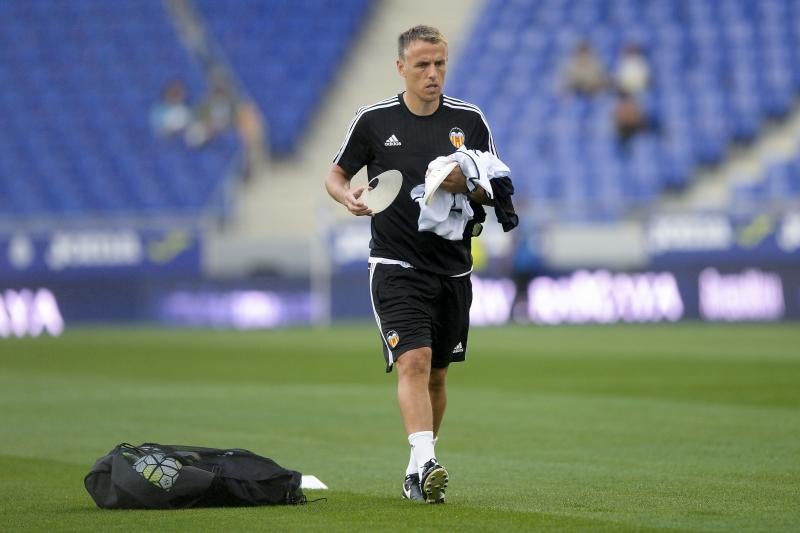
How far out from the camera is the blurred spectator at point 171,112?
110 ft

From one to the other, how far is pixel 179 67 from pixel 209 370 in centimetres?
1752

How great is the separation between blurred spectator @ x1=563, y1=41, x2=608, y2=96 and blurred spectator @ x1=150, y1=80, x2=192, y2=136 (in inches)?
311

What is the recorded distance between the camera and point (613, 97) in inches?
→ 1289

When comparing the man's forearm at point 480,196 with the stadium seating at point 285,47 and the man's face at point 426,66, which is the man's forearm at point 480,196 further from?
the stadium seating at point 285,47

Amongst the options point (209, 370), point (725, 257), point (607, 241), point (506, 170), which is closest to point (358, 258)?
point (607, 241)

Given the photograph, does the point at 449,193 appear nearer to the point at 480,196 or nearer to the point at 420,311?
the point at 480,196

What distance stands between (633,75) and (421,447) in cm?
2612

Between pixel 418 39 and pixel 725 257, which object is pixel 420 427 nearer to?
pixel 418 39

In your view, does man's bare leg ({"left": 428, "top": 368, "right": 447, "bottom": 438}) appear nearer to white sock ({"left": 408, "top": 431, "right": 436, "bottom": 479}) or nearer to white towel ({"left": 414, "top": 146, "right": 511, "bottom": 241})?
white sock ({"left": 408, "top": 431, "right": 436, "bottom": 479})

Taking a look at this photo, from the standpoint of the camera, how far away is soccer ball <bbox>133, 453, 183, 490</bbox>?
23.9 ft

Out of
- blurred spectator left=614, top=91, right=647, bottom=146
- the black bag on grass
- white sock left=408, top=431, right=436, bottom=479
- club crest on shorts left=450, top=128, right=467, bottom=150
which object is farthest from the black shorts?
blurred spectator left=614, top=91, right=647, bottom=146

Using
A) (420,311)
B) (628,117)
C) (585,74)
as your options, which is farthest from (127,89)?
(420,311)

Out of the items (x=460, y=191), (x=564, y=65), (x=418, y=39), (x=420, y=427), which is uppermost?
(x=564, y=65)

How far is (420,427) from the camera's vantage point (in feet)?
24.4
